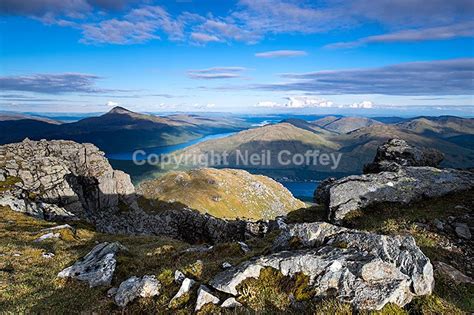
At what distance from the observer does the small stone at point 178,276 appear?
14.9m

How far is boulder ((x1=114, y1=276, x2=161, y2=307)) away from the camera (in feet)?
47.8

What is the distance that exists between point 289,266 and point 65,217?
5898 cm

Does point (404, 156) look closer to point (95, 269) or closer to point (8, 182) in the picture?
point (95, 269)

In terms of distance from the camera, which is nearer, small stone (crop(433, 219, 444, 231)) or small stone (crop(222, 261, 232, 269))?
small stone (crop(222, 261, 232, 269))

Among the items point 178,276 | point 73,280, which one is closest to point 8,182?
point 73,280

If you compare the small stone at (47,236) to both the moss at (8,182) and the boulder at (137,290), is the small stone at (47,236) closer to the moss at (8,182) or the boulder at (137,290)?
the boulder at (137,290)

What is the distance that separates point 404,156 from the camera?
45.6 metres

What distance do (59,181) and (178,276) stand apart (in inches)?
2960

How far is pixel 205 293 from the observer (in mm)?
12719

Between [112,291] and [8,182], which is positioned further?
[8,182]

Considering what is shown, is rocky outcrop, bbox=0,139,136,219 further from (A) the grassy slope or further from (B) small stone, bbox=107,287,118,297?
(B) small stone, bbox=107,287,118,297

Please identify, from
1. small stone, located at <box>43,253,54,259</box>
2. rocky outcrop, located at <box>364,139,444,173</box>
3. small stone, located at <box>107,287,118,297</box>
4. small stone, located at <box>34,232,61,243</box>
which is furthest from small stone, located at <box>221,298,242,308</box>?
rocky outcrop, located at <box>364,139,444,173</box>

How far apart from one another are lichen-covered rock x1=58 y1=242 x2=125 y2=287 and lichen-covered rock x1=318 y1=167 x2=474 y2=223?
1843cm

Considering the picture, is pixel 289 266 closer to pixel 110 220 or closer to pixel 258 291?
pixel 258 291
